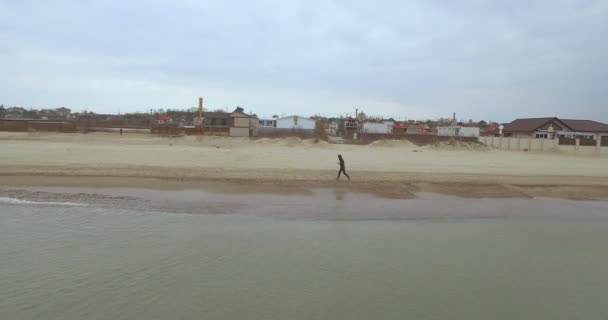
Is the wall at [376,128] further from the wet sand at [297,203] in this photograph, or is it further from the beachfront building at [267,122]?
the wet sand at [297,203]

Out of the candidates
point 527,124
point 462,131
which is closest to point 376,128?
point 462,131

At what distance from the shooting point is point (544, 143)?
157ft

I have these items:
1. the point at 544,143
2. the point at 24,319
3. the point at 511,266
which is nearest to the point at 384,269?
the point at 511,266

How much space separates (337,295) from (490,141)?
161 ft

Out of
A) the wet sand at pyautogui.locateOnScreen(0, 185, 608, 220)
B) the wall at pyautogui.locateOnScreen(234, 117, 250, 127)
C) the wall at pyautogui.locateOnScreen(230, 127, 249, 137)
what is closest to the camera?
the wet sand at pyautogui.locateOnScreen(0, 185, 608, 220)

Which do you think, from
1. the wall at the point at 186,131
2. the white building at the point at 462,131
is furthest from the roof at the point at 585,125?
the wall at the point at 186,131

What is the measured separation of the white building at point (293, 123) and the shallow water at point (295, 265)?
53.6 metres

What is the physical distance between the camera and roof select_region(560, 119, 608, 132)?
2318 inches

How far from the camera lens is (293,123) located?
68.8 meters

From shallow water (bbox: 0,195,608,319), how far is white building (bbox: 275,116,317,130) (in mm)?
53605

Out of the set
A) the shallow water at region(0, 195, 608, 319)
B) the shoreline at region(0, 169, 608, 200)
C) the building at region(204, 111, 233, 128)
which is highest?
the building at region(204, 111, 233, 128)

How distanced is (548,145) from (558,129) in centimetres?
1342

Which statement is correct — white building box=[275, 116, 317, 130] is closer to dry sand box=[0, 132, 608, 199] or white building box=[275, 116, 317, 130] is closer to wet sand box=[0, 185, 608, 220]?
dry sand box=[0, 132, 608, 199]

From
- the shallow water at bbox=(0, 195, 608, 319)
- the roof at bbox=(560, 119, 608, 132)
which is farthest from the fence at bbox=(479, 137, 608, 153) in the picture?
the shallow water at bbox=(0, 195, 608, 319)
